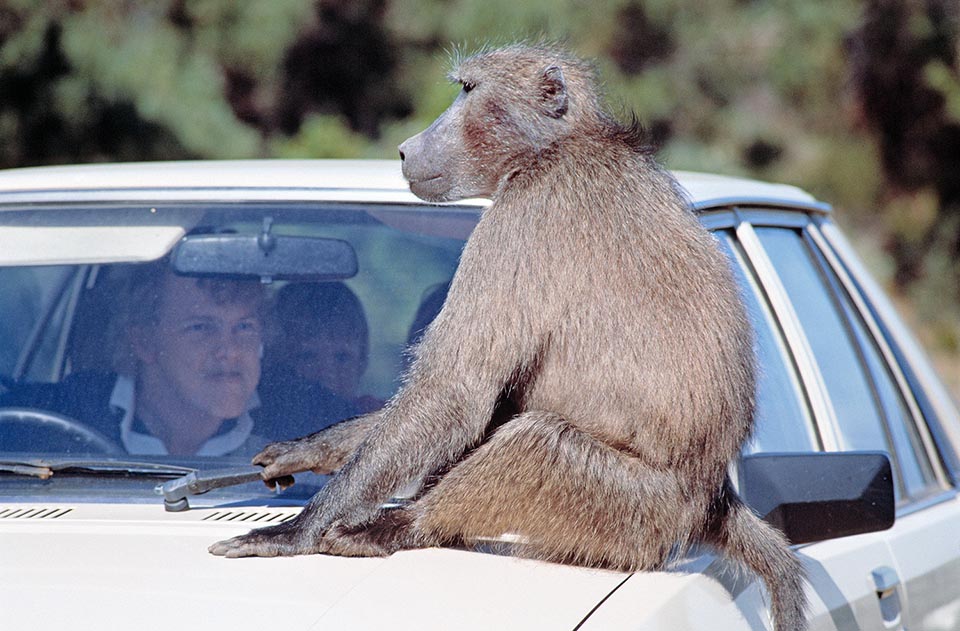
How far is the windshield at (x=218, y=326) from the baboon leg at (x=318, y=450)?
4cm

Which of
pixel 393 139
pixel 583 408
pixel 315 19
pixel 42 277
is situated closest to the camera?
pixel 583 408

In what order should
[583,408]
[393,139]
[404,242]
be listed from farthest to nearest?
[393,139], [404,242], [583,408]

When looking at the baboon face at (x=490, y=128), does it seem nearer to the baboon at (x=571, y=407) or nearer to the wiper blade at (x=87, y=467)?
the baboon at (x=571, y=407)

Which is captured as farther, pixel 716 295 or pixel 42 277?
pixel 42 277

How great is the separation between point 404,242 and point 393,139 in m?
9.59

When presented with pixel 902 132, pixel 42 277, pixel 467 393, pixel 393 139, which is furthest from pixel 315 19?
pixel 467 393

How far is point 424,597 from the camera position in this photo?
162 centimetres

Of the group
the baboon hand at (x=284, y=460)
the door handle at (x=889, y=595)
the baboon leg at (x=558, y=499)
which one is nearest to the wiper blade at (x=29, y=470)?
the baboon hand at (x=284, y=460)

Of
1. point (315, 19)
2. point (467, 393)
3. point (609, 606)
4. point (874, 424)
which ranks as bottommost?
point (874, 424)

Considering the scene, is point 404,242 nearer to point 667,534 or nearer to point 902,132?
point 667,534

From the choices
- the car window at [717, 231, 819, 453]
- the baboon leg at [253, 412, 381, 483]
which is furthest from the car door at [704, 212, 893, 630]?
the baboon leg at [253, 412, 381, 483]

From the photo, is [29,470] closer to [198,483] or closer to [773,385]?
[198,483]

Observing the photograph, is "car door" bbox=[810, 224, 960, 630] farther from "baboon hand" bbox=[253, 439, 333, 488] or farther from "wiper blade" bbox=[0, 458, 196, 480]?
"wiper blade" bbox=[0, 458, 196, 480]

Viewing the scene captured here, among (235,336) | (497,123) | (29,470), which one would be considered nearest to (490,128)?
(497,123)
